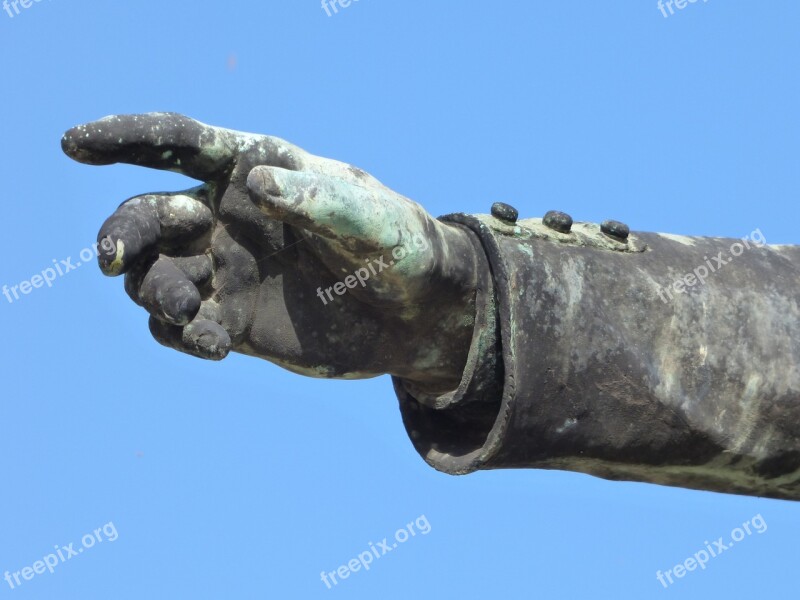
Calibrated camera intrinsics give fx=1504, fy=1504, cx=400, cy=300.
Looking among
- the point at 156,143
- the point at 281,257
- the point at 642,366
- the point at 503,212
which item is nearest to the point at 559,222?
the point at 503,212

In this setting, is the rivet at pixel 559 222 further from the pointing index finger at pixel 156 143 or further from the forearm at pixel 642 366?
the pointing index finger at pixel 156 143

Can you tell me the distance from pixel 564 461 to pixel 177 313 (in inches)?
47.3

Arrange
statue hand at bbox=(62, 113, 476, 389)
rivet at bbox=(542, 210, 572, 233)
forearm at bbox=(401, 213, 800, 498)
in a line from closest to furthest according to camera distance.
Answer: statue hand at bbox=(62, 113, 476, 389) → forearm at bbox=(401, 213, 800, 498) → rivet at bbox=(542, 210, 572, 233)

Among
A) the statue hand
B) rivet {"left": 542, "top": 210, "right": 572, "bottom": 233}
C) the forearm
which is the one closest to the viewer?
the statue hand

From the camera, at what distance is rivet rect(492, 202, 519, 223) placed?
4.17 metres

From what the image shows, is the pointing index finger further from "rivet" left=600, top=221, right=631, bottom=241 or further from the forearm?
"rivet" left=600, top=221, right=631, bottom=241

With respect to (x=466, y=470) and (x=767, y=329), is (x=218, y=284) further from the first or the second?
(x=767, y=329)

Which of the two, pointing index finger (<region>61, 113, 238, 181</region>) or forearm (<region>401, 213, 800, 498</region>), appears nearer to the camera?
pointing index finger (<region>61, 113, 238, 181</region>)

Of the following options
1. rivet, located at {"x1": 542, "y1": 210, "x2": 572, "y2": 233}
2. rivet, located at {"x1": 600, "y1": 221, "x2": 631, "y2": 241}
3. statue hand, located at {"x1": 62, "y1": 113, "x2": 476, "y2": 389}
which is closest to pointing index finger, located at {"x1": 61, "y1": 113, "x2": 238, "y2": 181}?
statue hand, located at {"x1": 62, "y1": 113, "x2": 476, "y2": 389}

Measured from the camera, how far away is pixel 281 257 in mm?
3912

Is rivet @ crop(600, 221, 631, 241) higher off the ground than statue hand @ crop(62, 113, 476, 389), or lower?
lower

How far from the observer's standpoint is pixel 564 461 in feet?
13.5

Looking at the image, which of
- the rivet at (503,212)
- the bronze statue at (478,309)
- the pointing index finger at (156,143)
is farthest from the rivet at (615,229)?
the pointing index finger at (156,143)

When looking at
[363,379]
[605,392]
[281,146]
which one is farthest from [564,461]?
[281,146]
